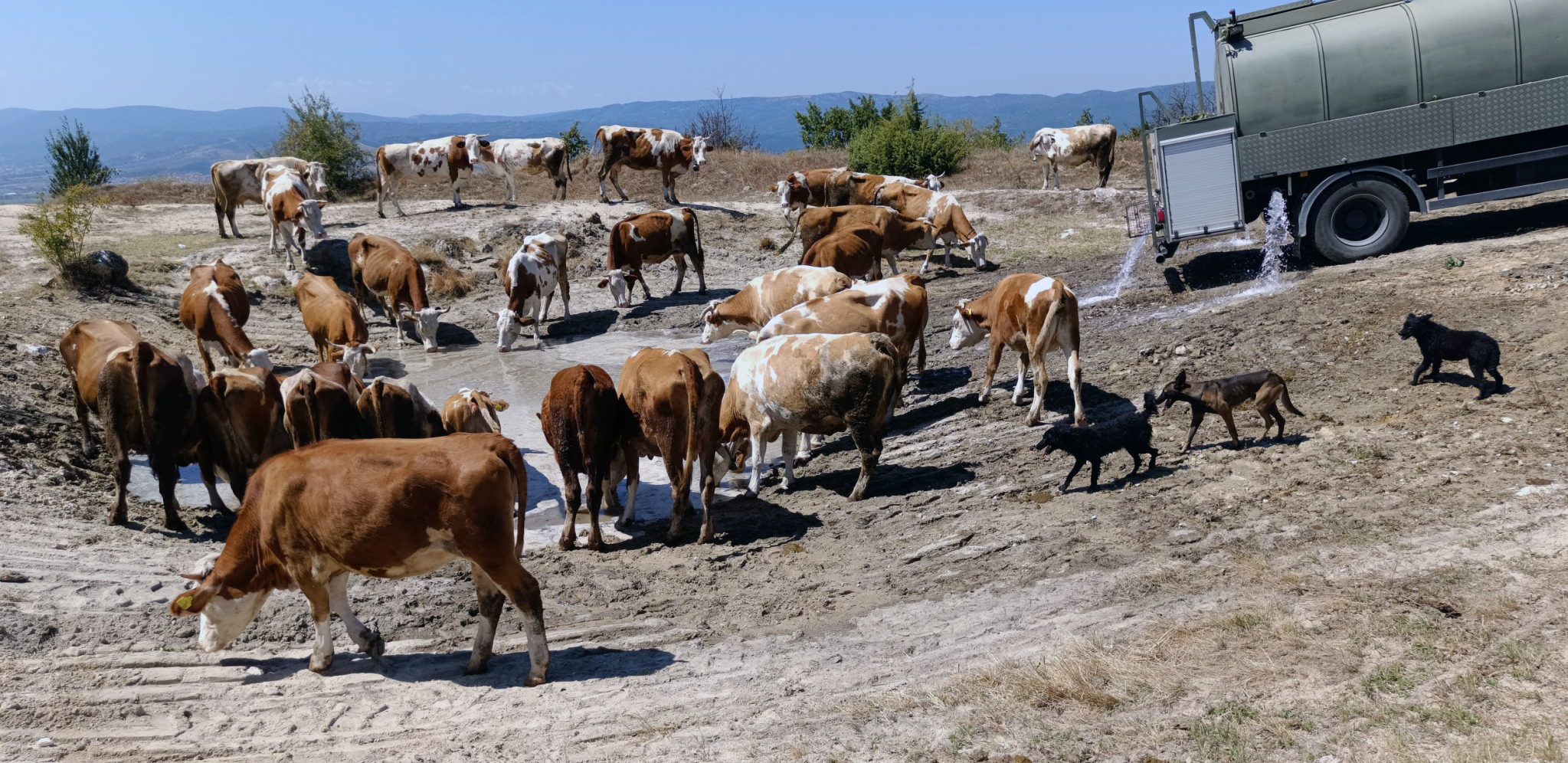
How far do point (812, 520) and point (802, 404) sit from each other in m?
1.13

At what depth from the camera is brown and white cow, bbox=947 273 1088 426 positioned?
1155 centimetres

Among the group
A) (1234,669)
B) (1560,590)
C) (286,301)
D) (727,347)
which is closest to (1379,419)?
(1560,590)

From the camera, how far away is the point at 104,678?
22.8 feet

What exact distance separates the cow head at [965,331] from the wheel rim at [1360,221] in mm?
6216

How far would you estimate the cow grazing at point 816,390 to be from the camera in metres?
10.5

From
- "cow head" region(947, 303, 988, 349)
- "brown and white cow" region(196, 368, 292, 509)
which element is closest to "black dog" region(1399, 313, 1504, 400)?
"cow head" region(947, 303, 988, 349)

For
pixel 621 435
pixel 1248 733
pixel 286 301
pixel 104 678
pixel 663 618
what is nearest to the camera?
pixel 1248 733

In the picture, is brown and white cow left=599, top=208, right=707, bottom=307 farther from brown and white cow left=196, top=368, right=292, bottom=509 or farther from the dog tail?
the dog tail

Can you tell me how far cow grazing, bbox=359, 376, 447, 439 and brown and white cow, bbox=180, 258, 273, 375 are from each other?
14.8 ft

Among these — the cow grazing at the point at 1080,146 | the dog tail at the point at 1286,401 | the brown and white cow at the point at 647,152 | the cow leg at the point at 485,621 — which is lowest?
the cow leg at the point at 485,621

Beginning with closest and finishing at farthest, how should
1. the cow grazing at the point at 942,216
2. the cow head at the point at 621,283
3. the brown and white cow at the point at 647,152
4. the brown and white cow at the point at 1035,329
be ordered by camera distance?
1. the brown and white cow at the point at 1035,329
2. the cow head at the point at 621,283
3. the cow grazing at the point at 942,216
4. the brown and white cow at the point at 647,152

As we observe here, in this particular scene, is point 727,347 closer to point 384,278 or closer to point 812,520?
point 384,278

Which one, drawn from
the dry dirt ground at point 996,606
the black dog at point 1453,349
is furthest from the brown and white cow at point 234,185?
the black dog at point 1453,349

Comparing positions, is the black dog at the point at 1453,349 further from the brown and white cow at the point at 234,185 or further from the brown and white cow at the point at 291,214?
the brown and white cow at the point at 234,185
